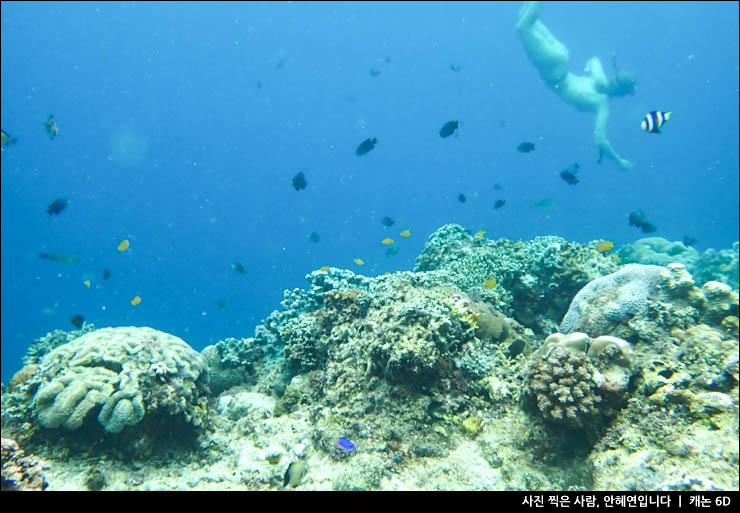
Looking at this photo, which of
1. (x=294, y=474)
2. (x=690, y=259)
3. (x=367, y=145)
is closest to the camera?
(x=294, y=474)

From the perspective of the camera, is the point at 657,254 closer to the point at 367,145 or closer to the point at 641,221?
the point at 641,221

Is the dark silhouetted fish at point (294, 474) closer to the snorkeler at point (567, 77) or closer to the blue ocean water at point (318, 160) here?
the snorkeler at point (567, 77)

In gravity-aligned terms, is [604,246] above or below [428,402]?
above

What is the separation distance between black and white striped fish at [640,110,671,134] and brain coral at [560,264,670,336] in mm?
3033

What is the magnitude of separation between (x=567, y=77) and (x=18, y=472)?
4157cm

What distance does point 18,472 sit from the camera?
13.7ft

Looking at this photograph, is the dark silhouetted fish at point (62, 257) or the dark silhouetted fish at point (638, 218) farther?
the dark silhouetted fish at point (62, 257)

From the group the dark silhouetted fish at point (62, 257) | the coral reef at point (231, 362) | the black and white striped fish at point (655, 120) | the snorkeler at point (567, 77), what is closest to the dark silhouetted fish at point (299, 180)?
the coral reef at point (231, 362)

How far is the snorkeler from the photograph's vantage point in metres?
30.1

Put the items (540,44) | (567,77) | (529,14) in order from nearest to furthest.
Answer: (529,14)
(540,44)
(567,77)

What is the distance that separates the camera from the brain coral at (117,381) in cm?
516

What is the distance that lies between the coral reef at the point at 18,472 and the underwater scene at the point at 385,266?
4cm

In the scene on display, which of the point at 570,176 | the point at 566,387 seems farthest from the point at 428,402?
the point at 570,176

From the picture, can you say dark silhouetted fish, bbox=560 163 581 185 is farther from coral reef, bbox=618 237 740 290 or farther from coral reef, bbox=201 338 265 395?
coral reef, bbox=201 338 265 395
